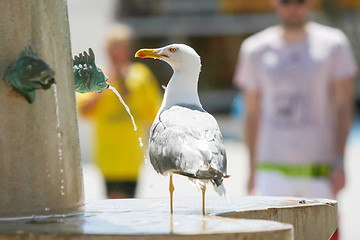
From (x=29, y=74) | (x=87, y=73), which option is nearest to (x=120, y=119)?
(x=87, y=73)

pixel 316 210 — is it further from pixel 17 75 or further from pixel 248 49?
pixel 248 49

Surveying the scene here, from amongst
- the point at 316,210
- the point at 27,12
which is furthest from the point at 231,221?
the point at 27,12

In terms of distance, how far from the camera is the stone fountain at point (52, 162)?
4.18 meters

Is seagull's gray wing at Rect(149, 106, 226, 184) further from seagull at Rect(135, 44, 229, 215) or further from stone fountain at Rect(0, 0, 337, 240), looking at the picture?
stone fountain at Rect(0, 0, 337, 240)

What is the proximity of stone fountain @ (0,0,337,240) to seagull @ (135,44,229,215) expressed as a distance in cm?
22

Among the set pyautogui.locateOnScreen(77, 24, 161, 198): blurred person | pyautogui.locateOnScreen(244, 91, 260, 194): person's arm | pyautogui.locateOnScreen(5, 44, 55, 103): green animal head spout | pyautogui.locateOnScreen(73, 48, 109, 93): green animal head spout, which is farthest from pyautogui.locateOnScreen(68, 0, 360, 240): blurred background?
pyautogui.locateOnScreen(5, 44, 55, 103): green animal head spout

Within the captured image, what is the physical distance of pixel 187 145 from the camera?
3.96 metres

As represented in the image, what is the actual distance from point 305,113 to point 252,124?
49 cm

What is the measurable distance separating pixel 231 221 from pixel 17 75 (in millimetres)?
1088

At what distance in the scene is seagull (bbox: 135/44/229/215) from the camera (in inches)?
151

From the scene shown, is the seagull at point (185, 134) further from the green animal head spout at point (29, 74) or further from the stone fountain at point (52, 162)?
the green animal head spout at point (29, 74)

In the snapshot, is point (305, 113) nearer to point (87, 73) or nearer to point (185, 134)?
point (87, 73)

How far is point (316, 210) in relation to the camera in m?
4.41

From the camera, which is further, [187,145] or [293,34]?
[293,34]
